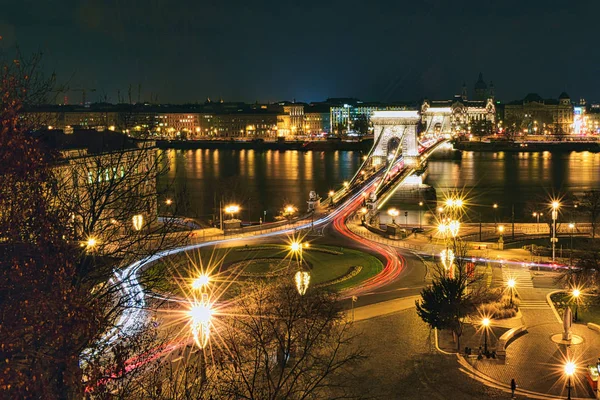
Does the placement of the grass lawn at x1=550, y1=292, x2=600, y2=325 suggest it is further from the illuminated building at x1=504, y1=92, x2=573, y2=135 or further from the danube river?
the illuminated building at x1=504, y1=92, x2=573, y2=135

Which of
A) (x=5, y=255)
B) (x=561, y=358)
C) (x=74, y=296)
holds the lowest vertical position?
(x=561, y=358)

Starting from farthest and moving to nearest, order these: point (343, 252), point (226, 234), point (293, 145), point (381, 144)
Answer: point (293, 145) < point (381, 144) < point (226, 234) < point (343, 252)

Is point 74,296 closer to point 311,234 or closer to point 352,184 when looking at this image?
point 311,234

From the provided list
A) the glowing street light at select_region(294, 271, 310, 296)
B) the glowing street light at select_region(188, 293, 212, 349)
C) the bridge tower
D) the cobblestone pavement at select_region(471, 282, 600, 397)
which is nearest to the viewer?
the glowing street light at select_region(188, 293, 212, 349)

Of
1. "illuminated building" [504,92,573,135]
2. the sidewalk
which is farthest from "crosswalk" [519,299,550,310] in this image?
"illuminated building" [504,92,573,135]

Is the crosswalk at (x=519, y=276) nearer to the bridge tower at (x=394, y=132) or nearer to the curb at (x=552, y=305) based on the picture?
the curb at (x=552, y=305)

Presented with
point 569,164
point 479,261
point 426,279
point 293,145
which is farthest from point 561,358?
point 293,145

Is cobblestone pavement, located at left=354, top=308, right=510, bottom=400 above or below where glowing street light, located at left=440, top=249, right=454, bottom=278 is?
below
